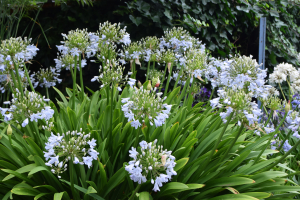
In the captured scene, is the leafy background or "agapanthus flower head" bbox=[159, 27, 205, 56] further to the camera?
the leafy background

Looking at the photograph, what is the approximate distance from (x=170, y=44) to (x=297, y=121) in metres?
1.86

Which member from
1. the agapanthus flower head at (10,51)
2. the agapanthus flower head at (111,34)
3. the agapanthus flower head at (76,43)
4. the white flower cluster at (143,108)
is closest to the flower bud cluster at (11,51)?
the agapanthus flower head at (10,51)

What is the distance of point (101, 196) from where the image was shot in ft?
6.57

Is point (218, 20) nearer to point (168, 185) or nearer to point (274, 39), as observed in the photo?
point (274, 39)

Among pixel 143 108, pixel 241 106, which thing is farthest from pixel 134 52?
pixel 241 106

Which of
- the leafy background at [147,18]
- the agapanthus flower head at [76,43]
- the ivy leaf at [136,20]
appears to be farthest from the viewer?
the leafy background at [147,18]

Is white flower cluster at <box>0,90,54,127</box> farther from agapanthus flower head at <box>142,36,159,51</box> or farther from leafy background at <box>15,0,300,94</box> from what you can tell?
leafy background at <box>15,0,300,94</box>

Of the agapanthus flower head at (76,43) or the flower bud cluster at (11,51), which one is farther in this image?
the agapanthus flower head at (76,43)

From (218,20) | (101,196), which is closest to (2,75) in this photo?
(101,196)

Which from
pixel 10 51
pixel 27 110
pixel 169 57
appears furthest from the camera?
pixel 169 57

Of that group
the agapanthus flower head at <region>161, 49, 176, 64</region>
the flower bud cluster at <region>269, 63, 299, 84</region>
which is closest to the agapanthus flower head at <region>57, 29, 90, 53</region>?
the agapanthus flower head at <region>161, 49, 176, 64</region>

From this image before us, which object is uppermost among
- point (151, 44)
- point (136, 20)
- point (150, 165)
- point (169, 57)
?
point (136, 20)

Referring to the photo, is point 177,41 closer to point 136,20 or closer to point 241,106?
point 136,20

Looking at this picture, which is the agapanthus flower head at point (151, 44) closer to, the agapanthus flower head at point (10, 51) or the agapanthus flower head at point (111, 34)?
the agapanthus flower head at point (111, 34)
